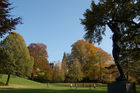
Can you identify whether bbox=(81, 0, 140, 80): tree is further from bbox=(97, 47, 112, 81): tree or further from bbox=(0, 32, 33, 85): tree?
bbox=(97, 47, 112, 81): tree

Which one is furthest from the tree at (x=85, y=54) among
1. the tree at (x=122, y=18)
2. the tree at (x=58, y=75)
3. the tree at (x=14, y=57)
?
the tree at (x=122, y=18)

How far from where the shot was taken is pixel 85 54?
45750mm

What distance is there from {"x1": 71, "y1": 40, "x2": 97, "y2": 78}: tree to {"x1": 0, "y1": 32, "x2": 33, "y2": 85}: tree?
17553 mm

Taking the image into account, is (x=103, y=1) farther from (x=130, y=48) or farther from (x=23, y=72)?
(x=23, y=72)

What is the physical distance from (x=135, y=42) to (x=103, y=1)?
13.3 feet

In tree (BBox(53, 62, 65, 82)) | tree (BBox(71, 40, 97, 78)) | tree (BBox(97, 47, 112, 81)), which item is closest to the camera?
tree (BBox(97, 47, 112, 81))

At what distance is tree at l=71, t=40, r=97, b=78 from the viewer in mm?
42969

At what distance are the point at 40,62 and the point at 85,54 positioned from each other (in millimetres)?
15297

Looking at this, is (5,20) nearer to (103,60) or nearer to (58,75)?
(103,60)

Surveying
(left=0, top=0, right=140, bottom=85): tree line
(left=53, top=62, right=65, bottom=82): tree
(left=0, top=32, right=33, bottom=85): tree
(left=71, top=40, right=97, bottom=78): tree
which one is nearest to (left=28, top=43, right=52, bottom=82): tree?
(left=0, top=0, right=140, bottom=85): tree line

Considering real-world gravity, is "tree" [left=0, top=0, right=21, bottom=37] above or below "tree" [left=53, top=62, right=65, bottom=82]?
above

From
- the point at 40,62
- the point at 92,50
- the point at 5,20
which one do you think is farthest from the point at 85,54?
the point at 5,20

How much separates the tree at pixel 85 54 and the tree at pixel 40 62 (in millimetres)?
9920

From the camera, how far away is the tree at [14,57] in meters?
29.7
